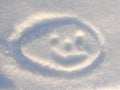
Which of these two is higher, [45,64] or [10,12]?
[10,12]

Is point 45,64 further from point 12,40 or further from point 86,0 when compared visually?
point 86,0

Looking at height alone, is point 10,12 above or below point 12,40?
above

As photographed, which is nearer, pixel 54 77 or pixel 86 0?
pixel 54 77

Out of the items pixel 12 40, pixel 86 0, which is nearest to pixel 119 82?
pixel 86 0

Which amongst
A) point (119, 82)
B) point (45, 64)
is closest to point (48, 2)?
point (45, 64)

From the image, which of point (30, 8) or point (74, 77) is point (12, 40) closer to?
point (30, 8)

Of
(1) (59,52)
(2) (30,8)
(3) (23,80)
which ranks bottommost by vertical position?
(3) (23,80)
